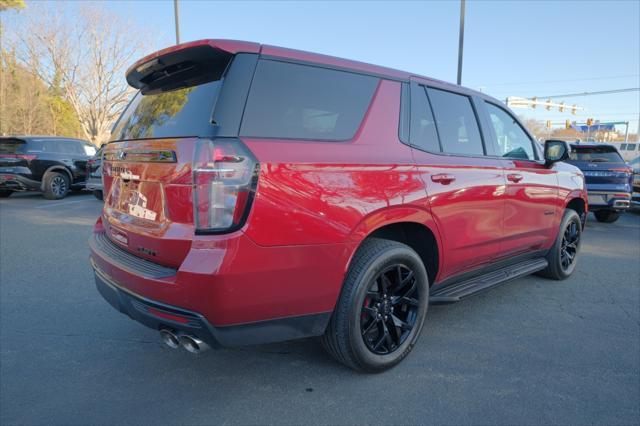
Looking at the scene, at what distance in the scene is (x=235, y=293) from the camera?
1.94 m

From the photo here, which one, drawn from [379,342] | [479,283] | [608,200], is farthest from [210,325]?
[608,200]

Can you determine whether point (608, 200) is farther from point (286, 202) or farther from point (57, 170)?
point (57, 170)

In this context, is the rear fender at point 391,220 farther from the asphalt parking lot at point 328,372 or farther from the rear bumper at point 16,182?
the rear bumper at point 16,182

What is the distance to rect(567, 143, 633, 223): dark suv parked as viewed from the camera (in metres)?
7.97

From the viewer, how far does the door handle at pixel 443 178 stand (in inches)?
110

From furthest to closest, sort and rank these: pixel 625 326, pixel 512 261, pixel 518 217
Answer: pixel 512 261, pixel 518 217, pixel 625 326

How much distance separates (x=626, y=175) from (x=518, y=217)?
5.99 meters

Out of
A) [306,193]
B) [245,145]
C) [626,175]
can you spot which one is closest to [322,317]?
[306,193]

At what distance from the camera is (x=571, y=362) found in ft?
9.29

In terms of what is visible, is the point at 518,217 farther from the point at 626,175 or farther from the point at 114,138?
the point at 626,175

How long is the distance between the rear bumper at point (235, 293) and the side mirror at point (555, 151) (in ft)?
9.62

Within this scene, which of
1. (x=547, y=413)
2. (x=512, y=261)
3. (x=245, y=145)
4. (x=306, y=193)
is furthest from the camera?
(x=512, y=261)

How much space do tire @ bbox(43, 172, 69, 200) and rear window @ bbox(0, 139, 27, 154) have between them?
889 mm

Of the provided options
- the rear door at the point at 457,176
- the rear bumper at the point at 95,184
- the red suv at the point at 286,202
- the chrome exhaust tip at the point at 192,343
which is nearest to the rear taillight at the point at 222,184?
the red suv at the point at 286,202
